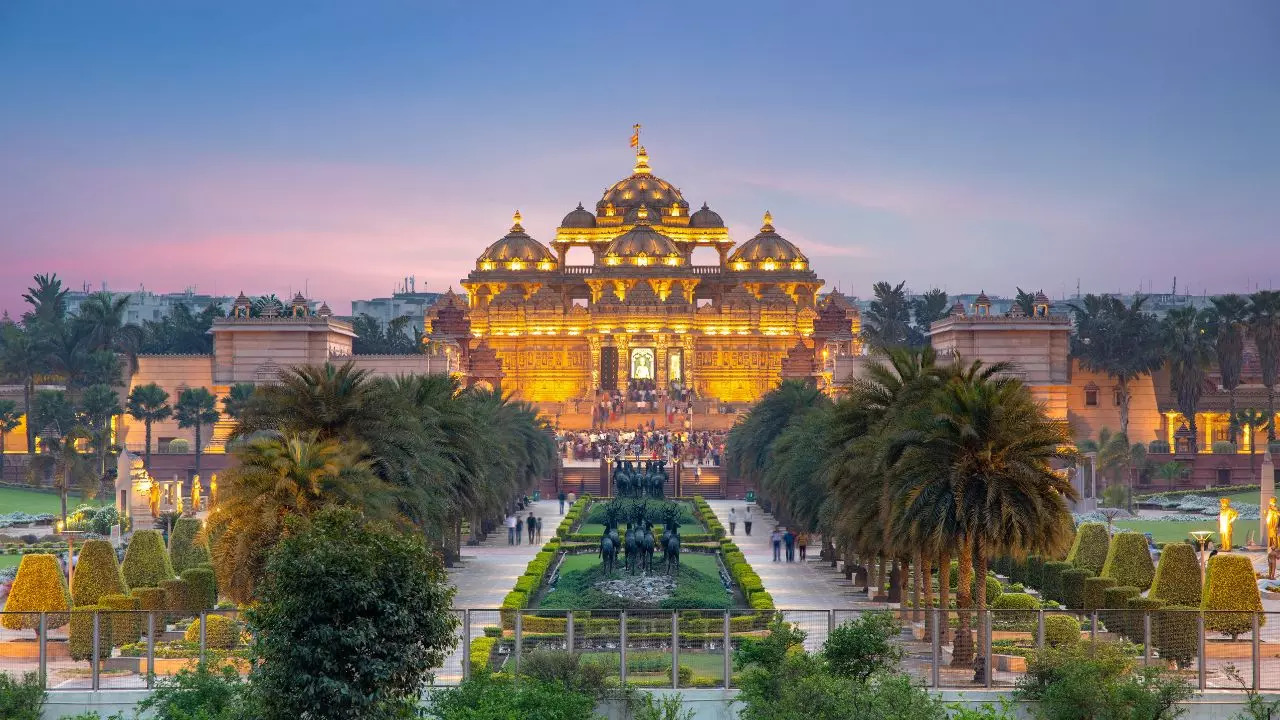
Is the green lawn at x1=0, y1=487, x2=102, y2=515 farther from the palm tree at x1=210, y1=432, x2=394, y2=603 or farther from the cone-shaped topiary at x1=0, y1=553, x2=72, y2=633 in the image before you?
the palm tree at x1=210, y1=432, x2=394, y2=603

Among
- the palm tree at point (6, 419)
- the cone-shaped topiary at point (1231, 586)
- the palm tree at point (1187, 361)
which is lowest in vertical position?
the cone-shaped topiary at point (1231, 586)

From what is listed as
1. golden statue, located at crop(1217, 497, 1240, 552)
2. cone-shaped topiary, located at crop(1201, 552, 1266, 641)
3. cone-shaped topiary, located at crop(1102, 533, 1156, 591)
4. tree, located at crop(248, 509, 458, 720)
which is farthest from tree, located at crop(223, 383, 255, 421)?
tree, located at crop(248, 509, 458, 720)

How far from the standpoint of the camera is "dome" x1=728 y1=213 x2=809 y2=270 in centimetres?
14100

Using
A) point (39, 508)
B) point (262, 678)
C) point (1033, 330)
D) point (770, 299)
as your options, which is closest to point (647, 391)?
point (770, 299)

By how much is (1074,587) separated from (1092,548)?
201cm

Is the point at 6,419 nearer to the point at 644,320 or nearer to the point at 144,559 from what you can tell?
the point at 644,320

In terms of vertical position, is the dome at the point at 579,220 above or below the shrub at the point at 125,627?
above

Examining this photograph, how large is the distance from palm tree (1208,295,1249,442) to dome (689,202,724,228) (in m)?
49.1

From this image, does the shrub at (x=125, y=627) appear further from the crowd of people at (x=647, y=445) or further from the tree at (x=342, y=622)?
the crowd of people at (x=647, y=445)

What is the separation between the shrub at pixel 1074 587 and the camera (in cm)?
3941

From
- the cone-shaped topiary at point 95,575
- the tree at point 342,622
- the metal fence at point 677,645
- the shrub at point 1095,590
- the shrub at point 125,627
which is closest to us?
the tree at point 342,622

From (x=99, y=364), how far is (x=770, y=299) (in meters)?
48.2

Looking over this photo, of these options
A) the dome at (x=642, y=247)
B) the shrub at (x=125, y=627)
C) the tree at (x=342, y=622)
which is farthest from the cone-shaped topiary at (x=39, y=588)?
the dome at (x=642, y=247)

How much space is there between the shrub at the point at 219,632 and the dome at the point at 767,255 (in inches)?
4425
